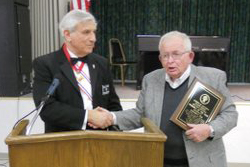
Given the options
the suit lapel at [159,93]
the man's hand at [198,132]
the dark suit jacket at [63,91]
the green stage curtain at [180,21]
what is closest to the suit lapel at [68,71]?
the dark suit jacket at [63,91]

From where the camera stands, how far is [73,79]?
1758 mm

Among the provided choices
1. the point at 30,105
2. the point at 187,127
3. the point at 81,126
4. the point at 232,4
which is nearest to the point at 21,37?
the point at 30,105

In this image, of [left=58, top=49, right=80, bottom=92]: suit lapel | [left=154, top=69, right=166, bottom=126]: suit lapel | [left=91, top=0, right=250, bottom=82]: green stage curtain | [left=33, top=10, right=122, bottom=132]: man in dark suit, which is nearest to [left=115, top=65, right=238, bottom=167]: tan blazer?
[left=154, top=69, right=166, bottom=126]: suit lapel

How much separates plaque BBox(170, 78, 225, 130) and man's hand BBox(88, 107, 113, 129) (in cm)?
40

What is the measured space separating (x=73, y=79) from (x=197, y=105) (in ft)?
2.47

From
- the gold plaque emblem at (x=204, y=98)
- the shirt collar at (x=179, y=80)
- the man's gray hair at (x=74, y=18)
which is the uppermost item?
the man's gray hair at (x=74, y=18)

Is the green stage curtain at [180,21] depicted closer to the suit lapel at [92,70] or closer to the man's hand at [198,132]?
the suit lapel at [92,70]

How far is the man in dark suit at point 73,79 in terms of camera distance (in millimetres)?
1686

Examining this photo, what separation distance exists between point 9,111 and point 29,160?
2.78 m

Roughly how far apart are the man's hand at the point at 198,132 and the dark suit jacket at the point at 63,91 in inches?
24.4

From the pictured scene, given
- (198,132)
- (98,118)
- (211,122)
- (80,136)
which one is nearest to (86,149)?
(80,136)

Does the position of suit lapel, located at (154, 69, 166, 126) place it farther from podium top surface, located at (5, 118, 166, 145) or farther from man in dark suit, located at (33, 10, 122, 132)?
podium top surface, located at (5, 118, 166, 145)

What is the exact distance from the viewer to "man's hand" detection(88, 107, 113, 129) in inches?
66.2

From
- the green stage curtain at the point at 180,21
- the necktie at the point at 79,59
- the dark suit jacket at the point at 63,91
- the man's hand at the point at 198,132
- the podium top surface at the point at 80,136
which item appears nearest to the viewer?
the podium top surface at the point at 80,136
